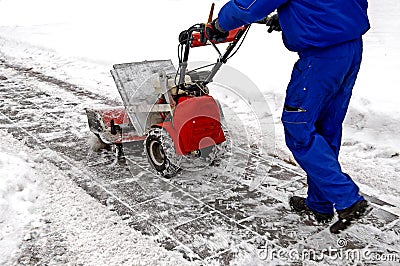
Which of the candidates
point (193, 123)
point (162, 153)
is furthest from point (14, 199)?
point (193, 123)

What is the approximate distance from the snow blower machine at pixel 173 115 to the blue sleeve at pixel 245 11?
17.9 inches

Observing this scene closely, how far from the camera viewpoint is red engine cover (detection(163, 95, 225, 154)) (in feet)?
12.8

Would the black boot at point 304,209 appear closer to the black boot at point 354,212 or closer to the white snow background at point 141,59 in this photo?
the black boot at point 354,212

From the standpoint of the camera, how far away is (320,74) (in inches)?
117

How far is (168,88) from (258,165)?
46.6 inches

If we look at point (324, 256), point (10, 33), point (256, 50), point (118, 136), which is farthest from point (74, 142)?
point (10, 33)

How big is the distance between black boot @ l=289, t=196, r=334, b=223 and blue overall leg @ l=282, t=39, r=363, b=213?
30cm

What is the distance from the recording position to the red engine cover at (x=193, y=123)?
12.8 ft

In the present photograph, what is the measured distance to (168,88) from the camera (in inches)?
164

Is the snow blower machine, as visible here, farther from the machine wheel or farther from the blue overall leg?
the blue overall leg

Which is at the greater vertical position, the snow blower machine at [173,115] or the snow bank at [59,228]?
the snow blower machine at [173,115]

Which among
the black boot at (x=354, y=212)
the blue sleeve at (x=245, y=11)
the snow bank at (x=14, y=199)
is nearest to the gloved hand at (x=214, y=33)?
the blue sleeve at (x=245, y=11)

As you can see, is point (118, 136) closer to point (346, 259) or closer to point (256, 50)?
point (346, 259)

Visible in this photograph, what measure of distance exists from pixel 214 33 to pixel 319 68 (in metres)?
0.91
